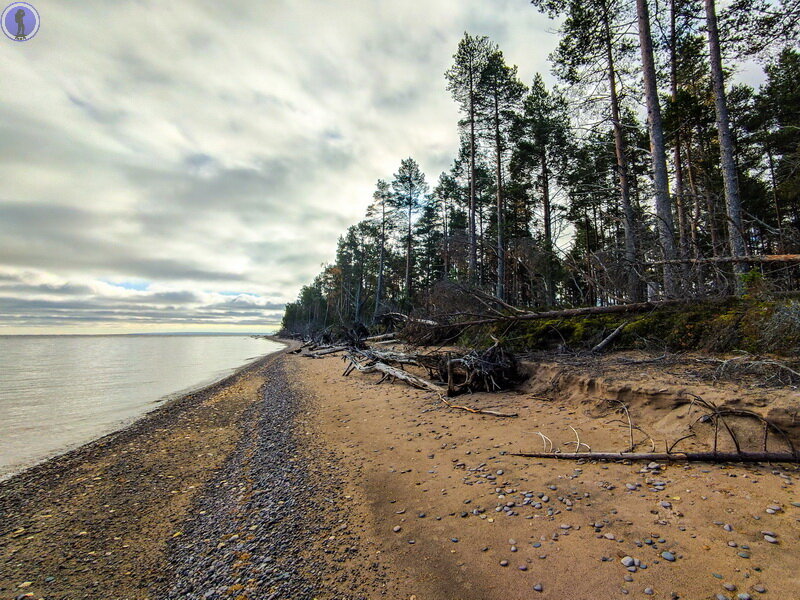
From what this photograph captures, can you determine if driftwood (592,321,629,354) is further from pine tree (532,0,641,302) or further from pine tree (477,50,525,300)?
pine tree (477,50,525,300)

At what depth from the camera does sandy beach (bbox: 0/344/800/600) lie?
242 cm

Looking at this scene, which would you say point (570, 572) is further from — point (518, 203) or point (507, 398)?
point (518, 203)

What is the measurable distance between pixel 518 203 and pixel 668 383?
21.5 metres

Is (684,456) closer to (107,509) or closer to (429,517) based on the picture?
(429,517)

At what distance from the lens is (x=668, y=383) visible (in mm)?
4625

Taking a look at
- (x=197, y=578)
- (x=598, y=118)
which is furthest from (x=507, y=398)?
(x=598, y=118)

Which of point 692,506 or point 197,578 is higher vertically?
point 692,506

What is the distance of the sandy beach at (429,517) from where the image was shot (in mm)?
2420

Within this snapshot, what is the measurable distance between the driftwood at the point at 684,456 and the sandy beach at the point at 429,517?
90mm

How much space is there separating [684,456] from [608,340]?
4.39 m

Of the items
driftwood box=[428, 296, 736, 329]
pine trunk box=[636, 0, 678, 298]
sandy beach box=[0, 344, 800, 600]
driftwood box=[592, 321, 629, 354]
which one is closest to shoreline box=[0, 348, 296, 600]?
sandy beach box=[0, 344, 800, 600]

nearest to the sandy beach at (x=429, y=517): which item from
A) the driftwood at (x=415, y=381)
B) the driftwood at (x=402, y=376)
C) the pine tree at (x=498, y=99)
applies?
the driftwood at (x=415, y=381)

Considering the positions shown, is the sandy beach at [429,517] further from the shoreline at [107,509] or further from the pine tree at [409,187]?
the pine tree at [409,187]

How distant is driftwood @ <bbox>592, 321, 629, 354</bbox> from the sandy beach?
1.44 metres
